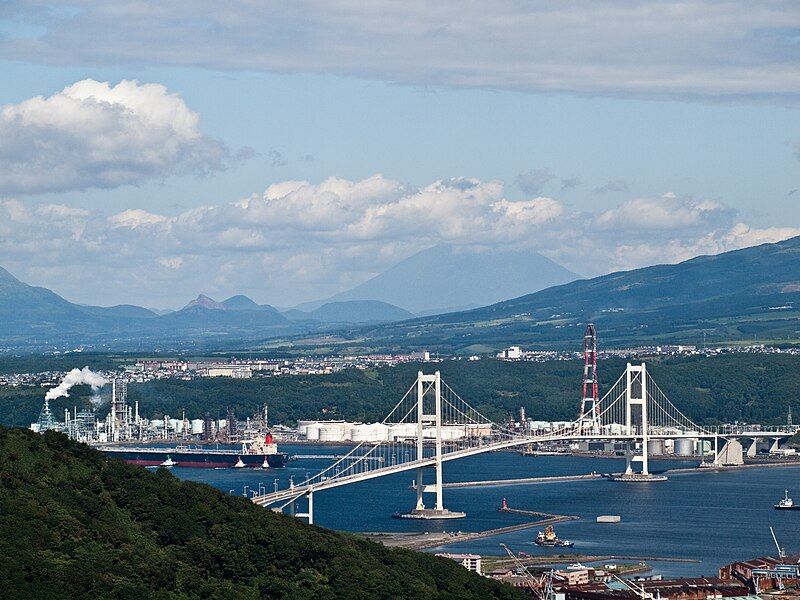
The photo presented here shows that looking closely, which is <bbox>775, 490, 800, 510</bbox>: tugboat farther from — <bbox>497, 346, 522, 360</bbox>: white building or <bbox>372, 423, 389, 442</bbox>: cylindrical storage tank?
<bbox>497, 346, 522, 360</bbox>: white building

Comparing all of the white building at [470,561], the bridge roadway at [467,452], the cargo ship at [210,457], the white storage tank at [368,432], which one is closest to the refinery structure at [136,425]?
the white storage tank at [368,432]

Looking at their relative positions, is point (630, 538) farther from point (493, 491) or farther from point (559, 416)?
point (559, 416)

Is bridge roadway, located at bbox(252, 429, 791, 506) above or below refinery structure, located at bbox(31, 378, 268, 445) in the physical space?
below

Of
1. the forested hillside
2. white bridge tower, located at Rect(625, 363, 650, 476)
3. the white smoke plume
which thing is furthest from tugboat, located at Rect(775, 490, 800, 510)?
the white smoke plume

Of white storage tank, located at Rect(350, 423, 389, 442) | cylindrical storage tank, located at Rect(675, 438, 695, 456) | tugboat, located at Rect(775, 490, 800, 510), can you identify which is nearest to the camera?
tugboat, located at Rect(775, 490, 800, 510)

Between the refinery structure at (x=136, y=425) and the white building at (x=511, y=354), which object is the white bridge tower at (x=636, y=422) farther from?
the white building at (x=511, y=354)

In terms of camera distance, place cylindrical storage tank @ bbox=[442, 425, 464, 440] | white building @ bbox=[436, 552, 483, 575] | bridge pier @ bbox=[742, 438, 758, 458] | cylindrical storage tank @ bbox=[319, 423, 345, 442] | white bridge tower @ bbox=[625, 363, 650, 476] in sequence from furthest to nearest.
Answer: cylindrical storage tank @ bbox=[319, 423, 345, 442]
bridge pier @ bbox=[742, 438, 758, 458]
cylindrical storage tank @ bbox=[442, 425, 464, 440]
white bridge tower @ bbox=[625, 363, 650, 476]
white building @ bbox=[436, 552, 483, 575]

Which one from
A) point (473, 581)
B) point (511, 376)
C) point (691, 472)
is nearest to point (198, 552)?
point (473, 581)
